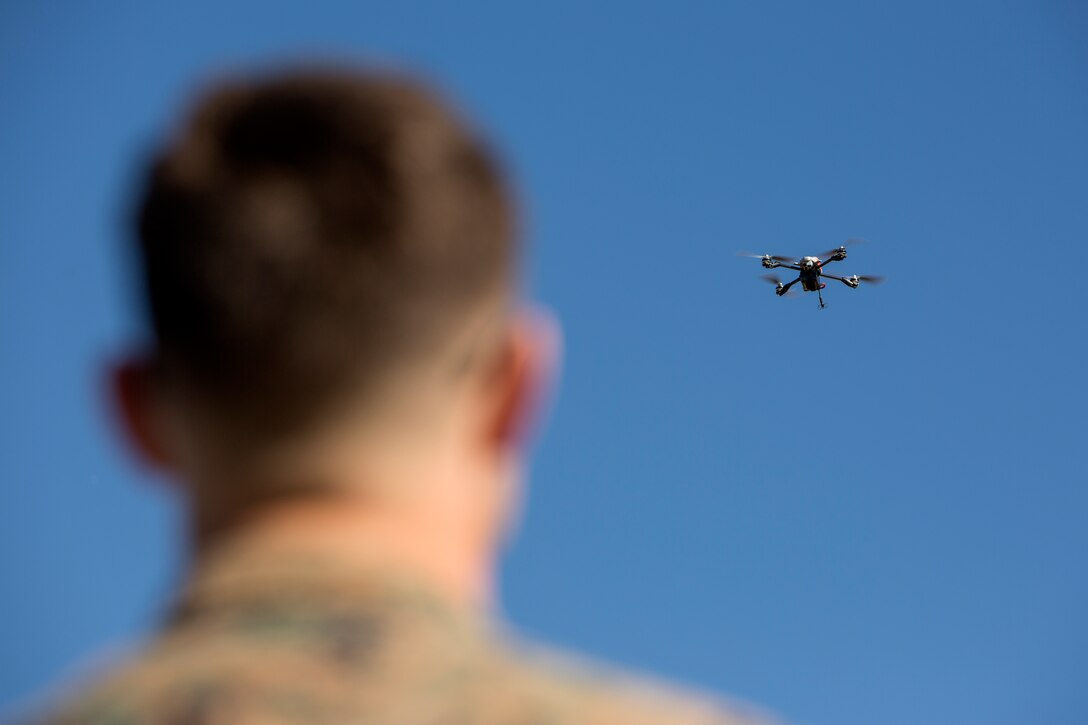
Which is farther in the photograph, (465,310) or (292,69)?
(292,69)

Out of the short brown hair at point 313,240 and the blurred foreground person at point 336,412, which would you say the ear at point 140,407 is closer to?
the blurred foreground person at point 336,412

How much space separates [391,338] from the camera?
3561mm

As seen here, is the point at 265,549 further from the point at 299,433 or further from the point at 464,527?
the point at 464,527

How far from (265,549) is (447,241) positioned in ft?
3.27

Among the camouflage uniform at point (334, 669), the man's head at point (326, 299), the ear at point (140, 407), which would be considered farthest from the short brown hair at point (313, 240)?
the camouflage uniform at point (334, 669)

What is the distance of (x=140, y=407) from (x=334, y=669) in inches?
48.1

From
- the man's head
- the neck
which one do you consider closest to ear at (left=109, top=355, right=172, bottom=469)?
the man's head

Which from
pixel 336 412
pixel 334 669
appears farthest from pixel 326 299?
pixel 334 669

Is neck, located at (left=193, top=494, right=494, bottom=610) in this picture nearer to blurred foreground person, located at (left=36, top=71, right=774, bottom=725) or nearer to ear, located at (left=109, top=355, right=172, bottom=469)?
blurred foreground person, located at (left=36, top=71, right=774, bottom=725)

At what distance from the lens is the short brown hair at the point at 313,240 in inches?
138

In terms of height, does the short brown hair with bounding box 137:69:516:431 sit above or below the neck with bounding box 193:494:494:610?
above

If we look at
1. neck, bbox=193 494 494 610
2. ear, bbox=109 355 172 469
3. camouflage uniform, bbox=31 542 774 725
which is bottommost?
camouflage uniform, bbox=31 542 774 725

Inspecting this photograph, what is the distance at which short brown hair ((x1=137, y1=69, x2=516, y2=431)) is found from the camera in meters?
3.51

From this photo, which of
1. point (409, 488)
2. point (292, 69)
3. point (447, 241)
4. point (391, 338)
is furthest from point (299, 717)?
point (292, 69)
